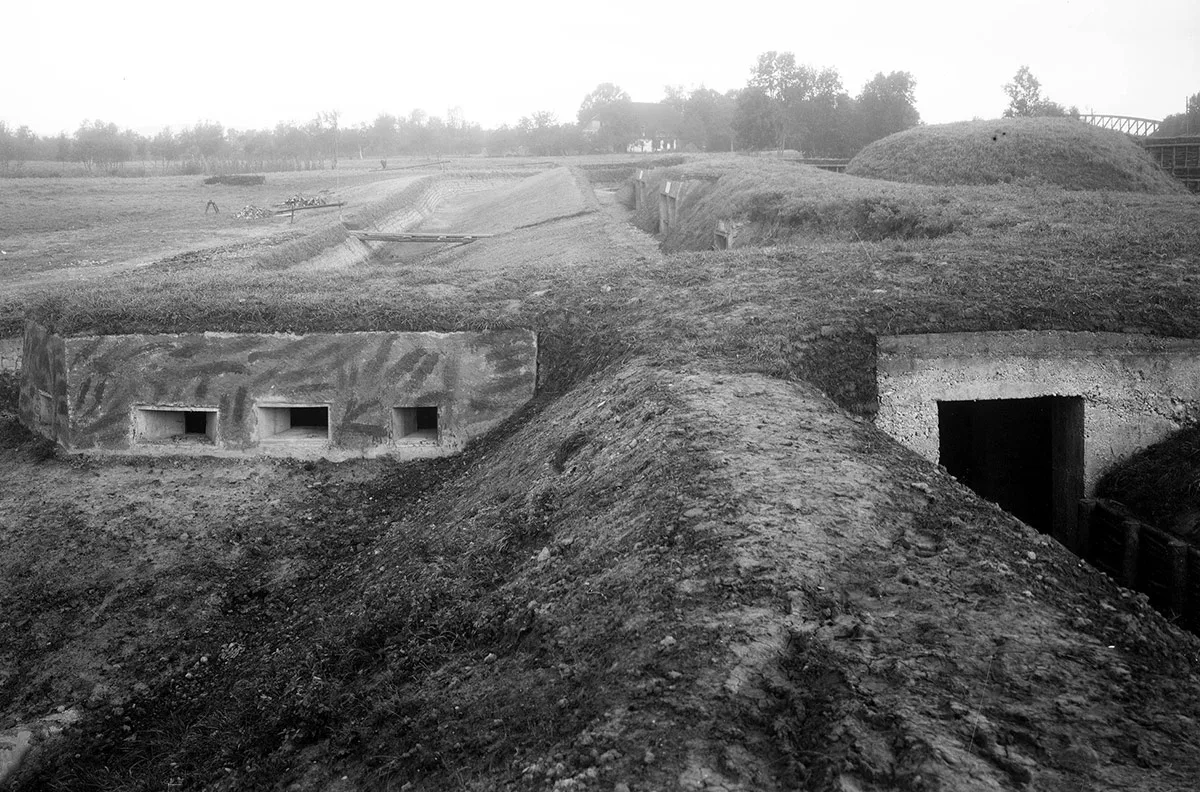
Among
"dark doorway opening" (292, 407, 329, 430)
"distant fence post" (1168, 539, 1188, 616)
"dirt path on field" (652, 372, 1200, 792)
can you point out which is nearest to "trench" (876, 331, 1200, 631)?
"distant fence post" (1168, 539, 1188, 616)

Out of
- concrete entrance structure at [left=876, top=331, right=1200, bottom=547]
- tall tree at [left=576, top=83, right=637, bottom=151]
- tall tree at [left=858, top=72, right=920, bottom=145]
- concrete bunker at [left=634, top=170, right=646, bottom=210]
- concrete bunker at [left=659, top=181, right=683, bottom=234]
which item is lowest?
concrete entrance structure at [left=876, top=331, right=1200, bottom=547]

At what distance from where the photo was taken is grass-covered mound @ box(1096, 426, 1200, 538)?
26.8 ft

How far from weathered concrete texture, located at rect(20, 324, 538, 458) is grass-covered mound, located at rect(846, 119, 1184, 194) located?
15.5m

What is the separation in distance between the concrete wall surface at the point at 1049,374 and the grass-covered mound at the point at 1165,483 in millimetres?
141

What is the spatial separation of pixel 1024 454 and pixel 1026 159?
15711 mm

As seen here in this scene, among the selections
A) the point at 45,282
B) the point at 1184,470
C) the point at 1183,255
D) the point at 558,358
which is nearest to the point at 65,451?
the point at 558,358

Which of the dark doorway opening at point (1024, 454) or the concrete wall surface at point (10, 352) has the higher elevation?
the concrete wall surface at point (10, 352)

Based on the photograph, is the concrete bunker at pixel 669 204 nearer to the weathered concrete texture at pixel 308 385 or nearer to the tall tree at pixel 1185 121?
the weathered concrete texture at pixel 308 385

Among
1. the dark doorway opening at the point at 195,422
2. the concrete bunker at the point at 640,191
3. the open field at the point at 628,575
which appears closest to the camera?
the open field at the point at 628,575

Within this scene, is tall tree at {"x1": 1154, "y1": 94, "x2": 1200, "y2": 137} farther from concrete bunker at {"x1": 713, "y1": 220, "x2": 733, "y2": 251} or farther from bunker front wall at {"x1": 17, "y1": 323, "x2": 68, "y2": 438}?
bunker front wall at {"x1": 17, "y1": 323, "x2": 68, "y2": 438}

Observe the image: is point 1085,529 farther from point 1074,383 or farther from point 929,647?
point 929,647

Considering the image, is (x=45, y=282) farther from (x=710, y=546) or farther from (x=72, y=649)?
(x=710, y=546)

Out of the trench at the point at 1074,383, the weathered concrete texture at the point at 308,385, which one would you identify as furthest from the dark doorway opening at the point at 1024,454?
the weathered concrete texture at the point at 308,385

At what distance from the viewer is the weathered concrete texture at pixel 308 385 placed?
10.1 m
